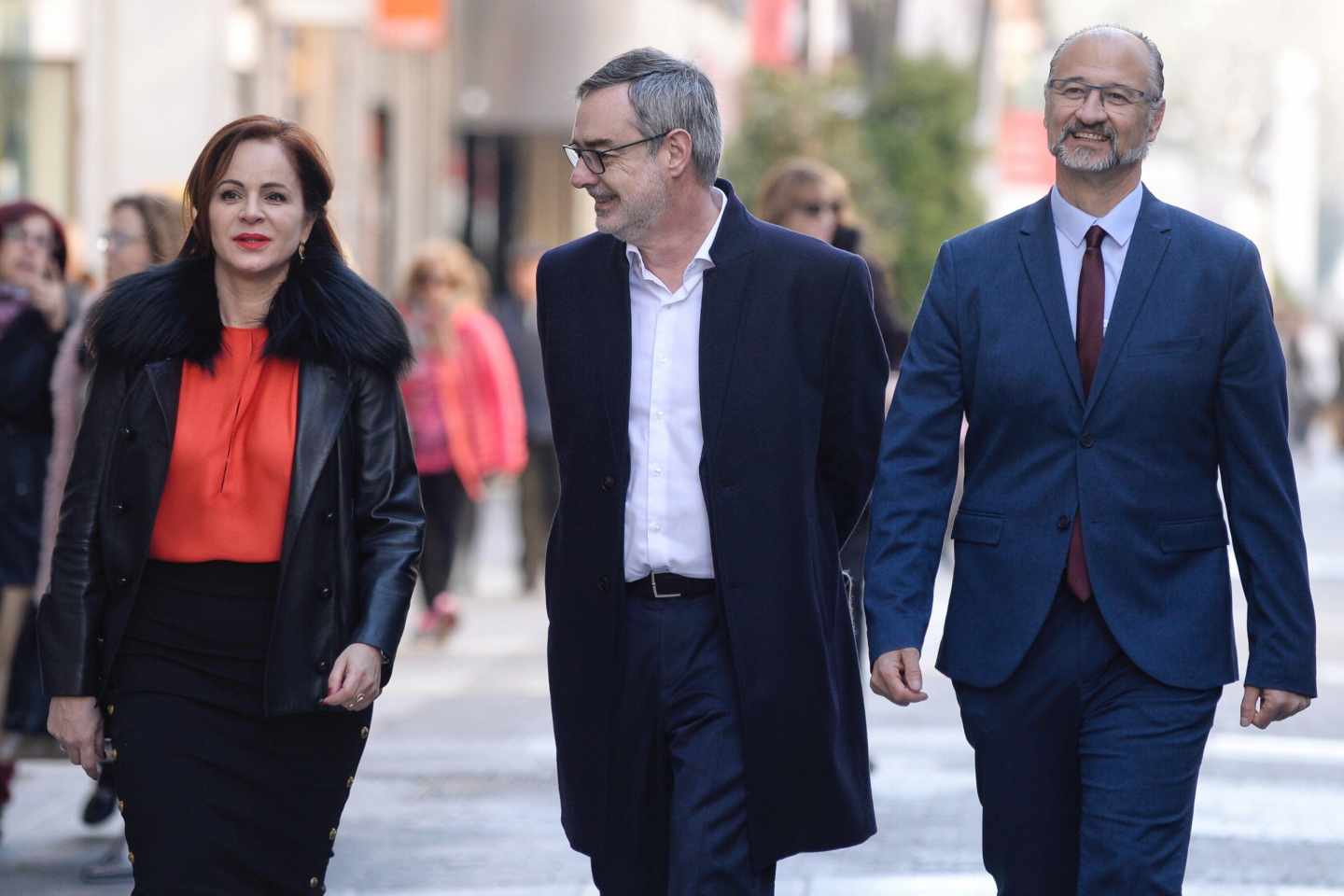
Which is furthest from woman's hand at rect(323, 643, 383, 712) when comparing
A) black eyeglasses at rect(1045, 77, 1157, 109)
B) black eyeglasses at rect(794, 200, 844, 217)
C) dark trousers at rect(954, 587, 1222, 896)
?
black eyeglasses at rect(794, 200, 844, 217)

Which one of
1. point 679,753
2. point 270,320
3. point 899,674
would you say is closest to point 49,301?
point 270,320

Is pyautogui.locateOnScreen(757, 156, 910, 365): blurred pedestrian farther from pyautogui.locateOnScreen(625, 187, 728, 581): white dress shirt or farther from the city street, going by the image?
pyautogui.locateOnScreen(625, 187, 728, 581): white dress shirt

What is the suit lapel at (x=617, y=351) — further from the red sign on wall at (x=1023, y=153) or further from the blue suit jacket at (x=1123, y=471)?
the red sign on wall at (x=1023, y=153)

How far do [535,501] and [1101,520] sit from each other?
11289 millimetres

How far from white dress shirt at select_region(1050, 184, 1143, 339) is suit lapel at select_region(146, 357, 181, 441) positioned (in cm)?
178

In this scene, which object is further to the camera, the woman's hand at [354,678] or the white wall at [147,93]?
the white wall at [147,93]

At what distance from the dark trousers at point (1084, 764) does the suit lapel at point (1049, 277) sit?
0.47 m

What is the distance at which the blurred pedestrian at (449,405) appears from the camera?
12984mm

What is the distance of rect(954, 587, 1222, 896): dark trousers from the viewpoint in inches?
189

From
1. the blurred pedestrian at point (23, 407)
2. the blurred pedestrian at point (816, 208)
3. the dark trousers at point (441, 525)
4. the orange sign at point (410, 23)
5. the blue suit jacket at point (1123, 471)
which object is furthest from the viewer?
the orange sign at point (410, 23)

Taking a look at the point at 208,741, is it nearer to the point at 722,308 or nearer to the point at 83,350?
the point at 722,308

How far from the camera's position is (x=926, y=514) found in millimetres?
5027

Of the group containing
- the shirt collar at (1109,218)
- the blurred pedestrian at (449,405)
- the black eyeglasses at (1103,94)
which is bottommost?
the blurred pedestrian at (449,405)

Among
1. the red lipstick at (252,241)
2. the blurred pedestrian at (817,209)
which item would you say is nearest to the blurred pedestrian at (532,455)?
the blurred pedestrian at (817,209)
